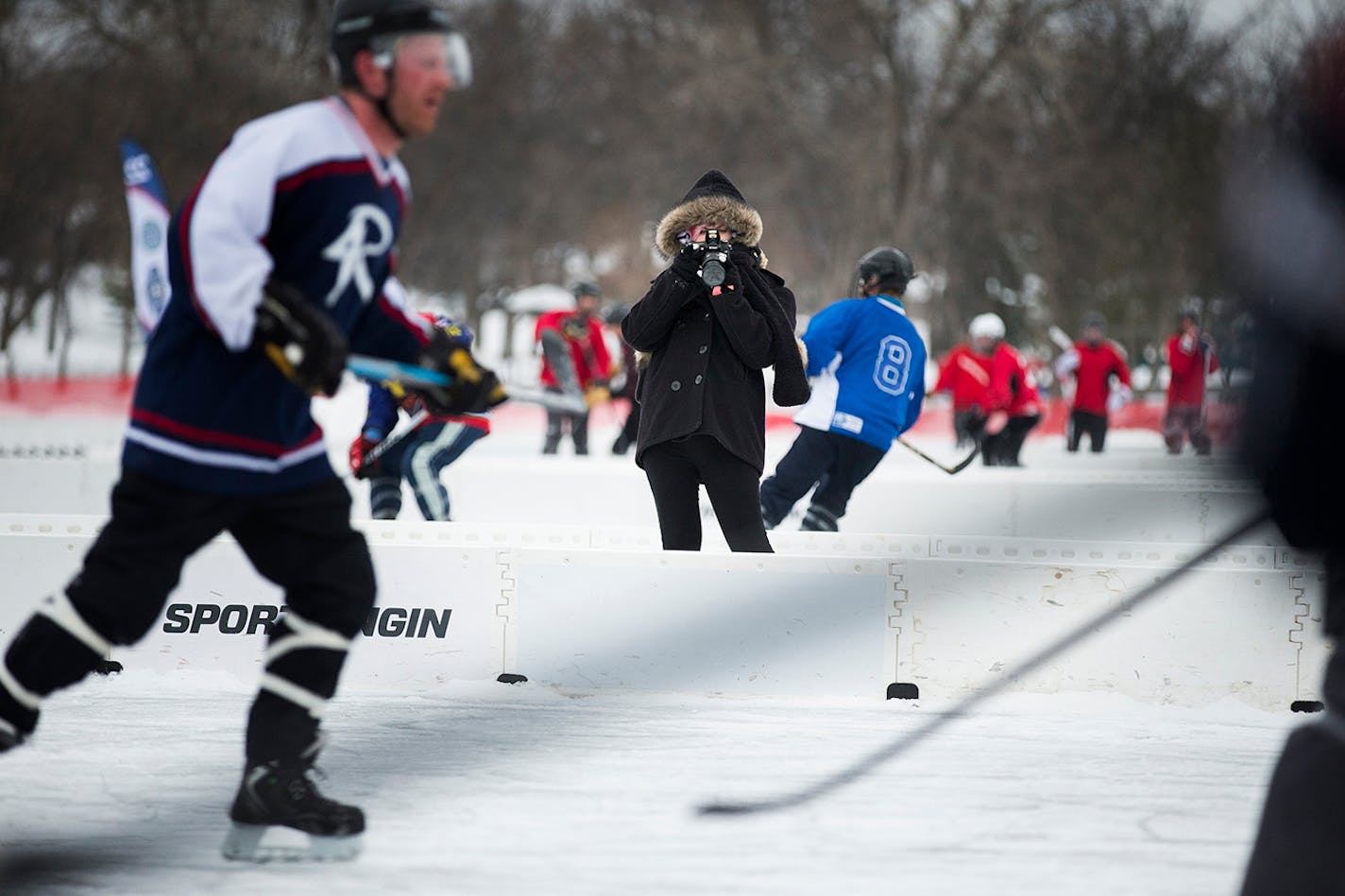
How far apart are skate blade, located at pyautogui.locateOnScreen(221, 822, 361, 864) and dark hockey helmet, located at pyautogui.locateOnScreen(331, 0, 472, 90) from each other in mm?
1303

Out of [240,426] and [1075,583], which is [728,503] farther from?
[240,426]

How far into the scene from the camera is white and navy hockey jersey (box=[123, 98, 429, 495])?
2719mm

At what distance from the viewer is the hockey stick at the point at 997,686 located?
7.80ft

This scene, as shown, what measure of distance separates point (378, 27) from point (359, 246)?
0.37 m

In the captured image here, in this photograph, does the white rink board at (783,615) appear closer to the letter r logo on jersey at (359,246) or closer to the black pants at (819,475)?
the black pants at (819,475)

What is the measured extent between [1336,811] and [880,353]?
389 cm

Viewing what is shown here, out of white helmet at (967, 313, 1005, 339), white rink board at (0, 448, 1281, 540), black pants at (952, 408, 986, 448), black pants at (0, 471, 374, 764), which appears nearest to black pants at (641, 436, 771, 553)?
black pants at (0, 471, 374, 764)

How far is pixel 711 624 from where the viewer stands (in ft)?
14.8

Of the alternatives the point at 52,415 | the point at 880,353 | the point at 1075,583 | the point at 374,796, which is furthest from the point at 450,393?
the point at 52,415

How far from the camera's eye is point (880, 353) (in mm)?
5824

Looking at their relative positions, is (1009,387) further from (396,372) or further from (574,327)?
(396,372)

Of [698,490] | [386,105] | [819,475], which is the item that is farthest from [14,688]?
[819,475]

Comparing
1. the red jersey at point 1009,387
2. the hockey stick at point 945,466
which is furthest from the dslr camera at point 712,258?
the red jersey at point 1009,387

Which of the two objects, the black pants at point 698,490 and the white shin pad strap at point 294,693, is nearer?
the white shin pad strap at point 294,693
